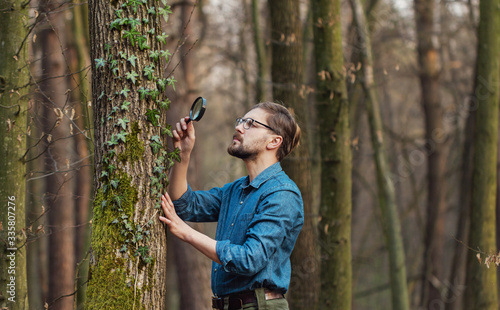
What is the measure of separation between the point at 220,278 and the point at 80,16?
24.5 ft

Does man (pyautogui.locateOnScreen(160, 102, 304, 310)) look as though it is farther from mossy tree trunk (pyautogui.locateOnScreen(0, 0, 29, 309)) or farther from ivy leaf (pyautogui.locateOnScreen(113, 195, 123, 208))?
mossy tree trunk (pyautogui.locateOnScreen(0, 0, 29, 309))

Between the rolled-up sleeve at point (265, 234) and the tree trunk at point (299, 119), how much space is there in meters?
2.99

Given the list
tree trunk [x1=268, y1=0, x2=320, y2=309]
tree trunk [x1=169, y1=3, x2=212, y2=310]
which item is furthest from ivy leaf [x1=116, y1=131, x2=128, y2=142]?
tree trunk [x1=169, y1=3, x2=212, y2=310]

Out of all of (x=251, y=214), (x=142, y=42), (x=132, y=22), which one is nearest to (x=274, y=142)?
(x=251, y=214)

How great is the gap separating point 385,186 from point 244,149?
4857 mm

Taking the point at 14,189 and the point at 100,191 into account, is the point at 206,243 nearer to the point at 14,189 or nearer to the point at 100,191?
the point at 100,191

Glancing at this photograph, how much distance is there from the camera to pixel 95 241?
335 cm

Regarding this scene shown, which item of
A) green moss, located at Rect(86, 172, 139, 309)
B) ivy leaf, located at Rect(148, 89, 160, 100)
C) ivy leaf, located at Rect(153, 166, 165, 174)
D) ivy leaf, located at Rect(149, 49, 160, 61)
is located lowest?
green moss, located at Rect(86, 172, 139, 309)

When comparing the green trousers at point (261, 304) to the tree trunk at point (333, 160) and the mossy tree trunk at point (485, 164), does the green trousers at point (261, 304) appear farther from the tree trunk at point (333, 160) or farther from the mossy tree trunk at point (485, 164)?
the mossy tree trunk at point (485, 164)

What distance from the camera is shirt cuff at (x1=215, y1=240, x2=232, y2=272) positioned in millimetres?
3080

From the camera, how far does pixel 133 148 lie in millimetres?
3369

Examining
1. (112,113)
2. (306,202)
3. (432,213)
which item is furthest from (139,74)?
(432,213)

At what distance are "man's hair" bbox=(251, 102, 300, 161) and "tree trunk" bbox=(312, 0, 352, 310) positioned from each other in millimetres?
2546

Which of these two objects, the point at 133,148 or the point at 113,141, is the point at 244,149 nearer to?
the point at 133,148
